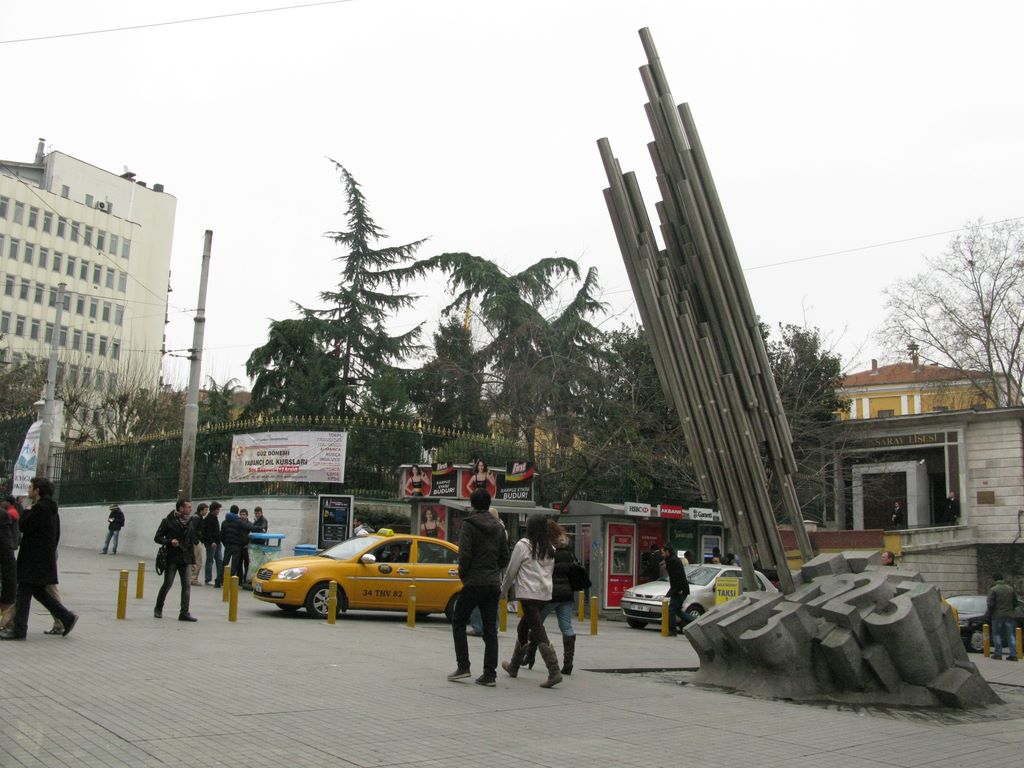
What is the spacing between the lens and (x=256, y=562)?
21.6 meters

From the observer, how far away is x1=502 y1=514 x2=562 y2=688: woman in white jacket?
32.5 ft

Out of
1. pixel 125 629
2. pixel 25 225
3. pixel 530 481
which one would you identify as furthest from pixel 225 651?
pixel 25 225

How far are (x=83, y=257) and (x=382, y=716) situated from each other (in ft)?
246

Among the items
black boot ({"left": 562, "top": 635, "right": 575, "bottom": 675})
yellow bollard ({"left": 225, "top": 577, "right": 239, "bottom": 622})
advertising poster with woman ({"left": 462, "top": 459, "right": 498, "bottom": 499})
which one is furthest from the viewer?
advertising poster with woman ({"left": 462, "top": 459, "right": 498, "bottom": 499})

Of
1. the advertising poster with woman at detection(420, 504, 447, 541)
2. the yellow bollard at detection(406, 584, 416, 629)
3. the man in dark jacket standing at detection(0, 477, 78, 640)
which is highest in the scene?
the advertising poster with woman at detection(420, 504, 447, 541)

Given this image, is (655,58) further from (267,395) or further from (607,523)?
(267,395)

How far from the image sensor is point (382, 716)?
7449 millimetres

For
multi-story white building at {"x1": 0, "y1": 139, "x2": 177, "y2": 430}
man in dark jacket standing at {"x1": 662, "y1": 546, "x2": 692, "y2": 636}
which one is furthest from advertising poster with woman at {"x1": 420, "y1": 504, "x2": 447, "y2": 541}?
multi-story white building at {"x1": 0, "y1": 139, "x2": 177, "y2": 430}

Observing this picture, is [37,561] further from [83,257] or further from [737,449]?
[83,257]

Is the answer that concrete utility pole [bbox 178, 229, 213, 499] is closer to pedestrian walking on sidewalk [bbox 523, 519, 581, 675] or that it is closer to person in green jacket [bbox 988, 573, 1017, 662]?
pedestrian walking on sidewalk [bbox 523, 519, 581, 675]

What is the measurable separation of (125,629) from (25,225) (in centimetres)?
6680

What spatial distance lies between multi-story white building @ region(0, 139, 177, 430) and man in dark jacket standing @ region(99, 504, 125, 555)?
39.5 meters

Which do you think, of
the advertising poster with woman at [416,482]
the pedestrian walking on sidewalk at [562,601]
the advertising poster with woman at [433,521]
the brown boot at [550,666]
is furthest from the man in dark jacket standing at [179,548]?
the advertising poster with woman at [416,482]

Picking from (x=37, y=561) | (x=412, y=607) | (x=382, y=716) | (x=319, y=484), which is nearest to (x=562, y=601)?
(x=382, y=716)
